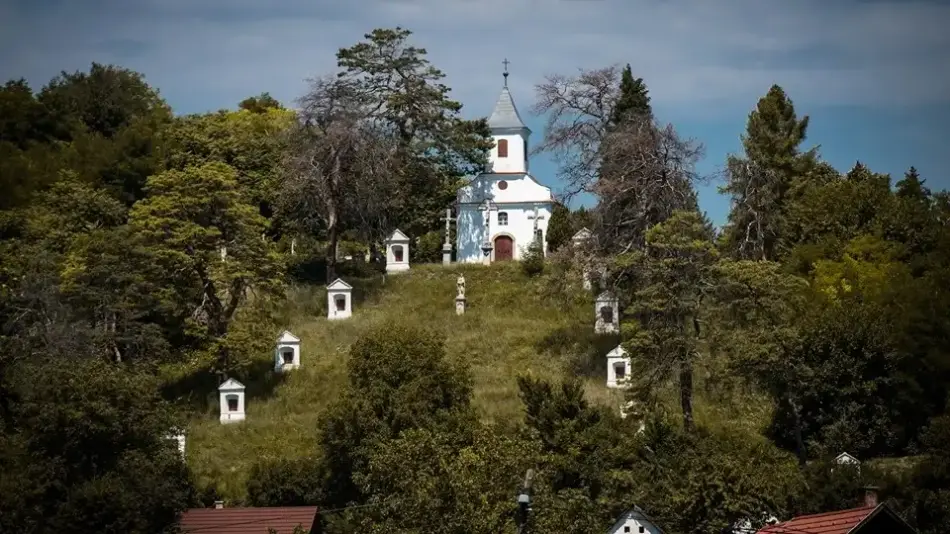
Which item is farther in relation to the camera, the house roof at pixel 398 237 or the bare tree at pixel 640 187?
the house roof at pixel 398 237

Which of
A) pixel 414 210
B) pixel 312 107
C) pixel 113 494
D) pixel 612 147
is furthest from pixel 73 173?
pixel 113 494

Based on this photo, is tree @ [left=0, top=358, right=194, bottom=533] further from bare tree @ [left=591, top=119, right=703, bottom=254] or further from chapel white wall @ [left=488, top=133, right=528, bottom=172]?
chapel white wall @ [left=488, top=133, right=528, bottom=172]

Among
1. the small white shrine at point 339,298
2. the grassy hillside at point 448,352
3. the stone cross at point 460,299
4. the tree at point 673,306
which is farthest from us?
the small white shrine at point 339,298

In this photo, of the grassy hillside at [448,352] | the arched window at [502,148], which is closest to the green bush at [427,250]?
the grassy hillside at [448,352]

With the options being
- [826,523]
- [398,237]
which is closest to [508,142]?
[398,237]

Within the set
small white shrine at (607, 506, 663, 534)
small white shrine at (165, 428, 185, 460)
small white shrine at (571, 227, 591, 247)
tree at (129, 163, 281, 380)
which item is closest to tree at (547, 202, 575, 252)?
small white shrine at (571, 227, 591, 247)

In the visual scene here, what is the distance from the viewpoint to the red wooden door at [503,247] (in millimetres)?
85938

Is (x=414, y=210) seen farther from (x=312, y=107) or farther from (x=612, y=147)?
(x=612, y=147)

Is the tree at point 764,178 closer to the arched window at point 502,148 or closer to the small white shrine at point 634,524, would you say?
the arched window at point 502,148

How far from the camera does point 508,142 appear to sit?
89125 millimetres

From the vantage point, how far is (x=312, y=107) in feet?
261

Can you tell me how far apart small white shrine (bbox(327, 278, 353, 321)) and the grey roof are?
55.5 feet

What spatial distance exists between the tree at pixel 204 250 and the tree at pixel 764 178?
1567 cm

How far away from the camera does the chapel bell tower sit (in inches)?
3489
